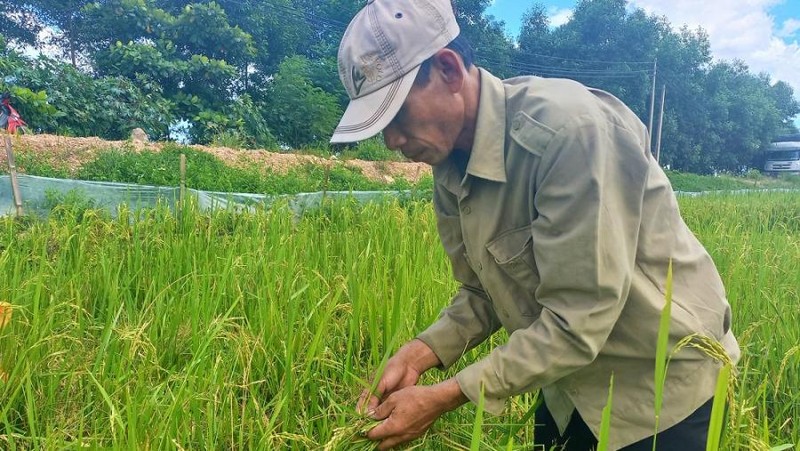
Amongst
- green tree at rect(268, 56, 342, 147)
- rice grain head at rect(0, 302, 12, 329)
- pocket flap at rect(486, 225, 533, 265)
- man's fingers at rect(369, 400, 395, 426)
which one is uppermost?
green tree at rect(268, 56, 342, 147)

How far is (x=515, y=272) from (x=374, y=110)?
1.36 ft

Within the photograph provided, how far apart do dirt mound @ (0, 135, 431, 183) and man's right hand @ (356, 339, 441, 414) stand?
13.9 ft

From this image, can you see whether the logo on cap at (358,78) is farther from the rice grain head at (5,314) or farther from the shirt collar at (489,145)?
the rice grain head at (5,314)

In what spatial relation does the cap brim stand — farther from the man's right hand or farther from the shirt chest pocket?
the man's right hand

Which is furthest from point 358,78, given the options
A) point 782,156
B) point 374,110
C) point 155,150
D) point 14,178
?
point 782,156

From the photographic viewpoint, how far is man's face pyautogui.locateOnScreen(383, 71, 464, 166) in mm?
979

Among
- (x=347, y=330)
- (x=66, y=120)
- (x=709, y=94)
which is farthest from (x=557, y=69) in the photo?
(x=347, y=330)

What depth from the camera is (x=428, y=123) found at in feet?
3.28

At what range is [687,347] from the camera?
3.28 ft

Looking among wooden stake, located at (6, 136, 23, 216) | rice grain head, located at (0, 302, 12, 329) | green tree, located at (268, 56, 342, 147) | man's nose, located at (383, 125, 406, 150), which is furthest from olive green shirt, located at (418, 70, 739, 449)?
green tree, located at (268, 56, 342, 147)

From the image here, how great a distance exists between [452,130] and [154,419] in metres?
0.82

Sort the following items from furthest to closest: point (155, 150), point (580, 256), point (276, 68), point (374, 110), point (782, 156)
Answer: point (782, 156), point (276, 68), point (155, 150), point (374, 110), point (580, 256)

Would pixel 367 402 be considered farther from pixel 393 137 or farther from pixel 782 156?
pixel 782 156

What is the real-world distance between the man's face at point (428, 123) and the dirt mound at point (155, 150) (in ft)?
14.4
